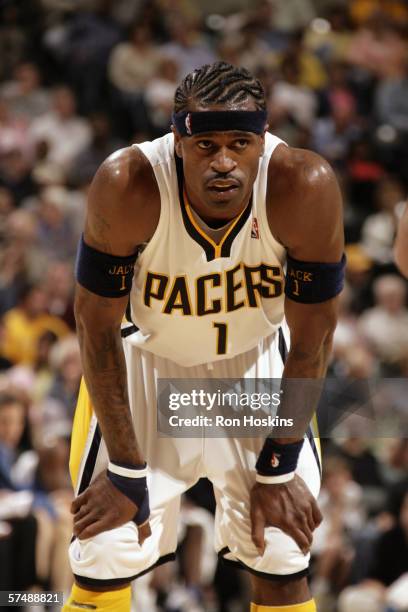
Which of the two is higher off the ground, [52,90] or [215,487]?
[215,487]

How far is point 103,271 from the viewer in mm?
3469

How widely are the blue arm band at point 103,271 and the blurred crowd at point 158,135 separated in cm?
191

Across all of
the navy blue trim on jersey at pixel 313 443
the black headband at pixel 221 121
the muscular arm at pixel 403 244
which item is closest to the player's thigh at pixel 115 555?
the navy blue trim on jersey at pixel 313 443

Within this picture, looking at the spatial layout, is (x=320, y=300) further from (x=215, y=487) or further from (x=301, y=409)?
(x=215, y=487)

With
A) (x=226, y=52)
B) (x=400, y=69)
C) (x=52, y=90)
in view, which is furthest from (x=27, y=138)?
(x=400, y=69)

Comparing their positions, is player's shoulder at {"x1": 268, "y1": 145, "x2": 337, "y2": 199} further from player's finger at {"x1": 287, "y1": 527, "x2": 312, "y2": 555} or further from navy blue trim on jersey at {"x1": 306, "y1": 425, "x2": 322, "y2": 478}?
player's finger at {"x1": 287, "y1": 527, "x2": 312, "y2": 555}

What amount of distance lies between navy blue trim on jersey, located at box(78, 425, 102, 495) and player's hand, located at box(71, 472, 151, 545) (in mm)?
94

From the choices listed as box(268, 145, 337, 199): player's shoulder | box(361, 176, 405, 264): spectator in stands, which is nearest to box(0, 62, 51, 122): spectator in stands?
box(361, 176, 405, 264): spectator in stands

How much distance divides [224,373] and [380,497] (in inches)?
114

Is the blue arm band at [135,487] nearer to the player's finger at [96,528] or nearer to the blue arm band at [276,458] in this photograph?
the player's finger at [96,528]

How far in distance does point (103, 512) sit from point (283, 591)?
642mm

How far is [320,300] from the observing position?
140 inches

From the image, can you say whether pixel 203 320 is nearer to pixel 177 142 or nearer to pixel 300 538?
pixel 177 142

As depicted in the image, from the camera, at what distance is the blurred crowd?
19.1 ft
